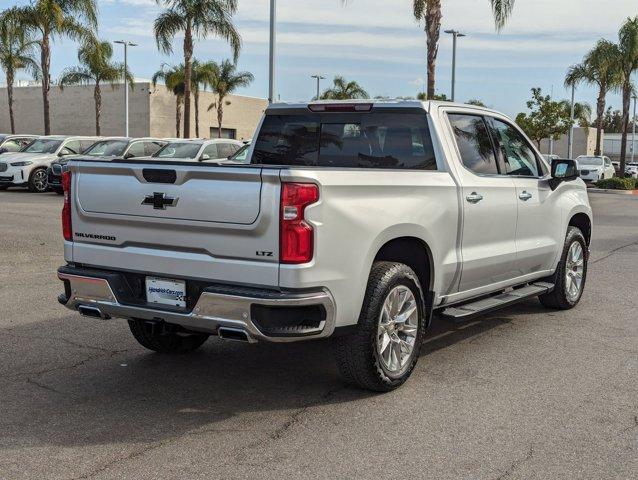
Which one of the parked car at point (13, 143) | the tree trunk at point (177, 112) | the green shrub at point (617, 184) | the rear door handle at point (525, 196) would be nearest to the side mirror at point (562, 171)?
the rear door handle at point (525, 196)

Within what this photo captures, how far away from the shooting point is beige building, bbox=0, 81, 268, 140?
58.0 meters

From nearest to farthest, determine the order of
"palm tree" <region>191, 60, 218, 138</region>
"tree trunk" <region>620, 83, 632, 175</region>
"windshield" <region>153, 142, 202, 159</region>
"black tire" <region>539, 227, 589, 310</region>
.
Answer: "black tire" <region>539, 227, 589, 310</region>
"windshield" <region>153, 142, 202, 159</region>
"tree trunk" <region>620, 83, 632, 175</region>
"palm tree" <region>191, 60, 218, 138</region>

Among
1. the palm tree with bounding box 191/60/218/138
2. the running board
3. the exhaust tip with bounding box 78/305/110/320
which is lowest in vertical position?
the running board

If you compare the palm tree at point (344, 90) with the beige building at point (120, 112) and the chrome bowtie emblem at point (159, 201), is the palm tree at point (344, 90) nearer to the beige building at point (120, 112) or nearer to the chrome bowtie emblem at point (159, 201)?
the beige building at point (120, 112)

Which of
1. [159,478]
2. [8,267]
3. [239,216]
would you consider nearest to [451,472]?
[159,478]

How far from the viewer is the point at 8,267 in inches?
414

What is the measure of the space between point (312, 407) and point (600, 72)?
43.2m

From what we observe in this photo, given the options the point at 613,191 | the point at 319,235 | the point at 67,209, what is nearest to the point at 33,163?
the point at 67,209

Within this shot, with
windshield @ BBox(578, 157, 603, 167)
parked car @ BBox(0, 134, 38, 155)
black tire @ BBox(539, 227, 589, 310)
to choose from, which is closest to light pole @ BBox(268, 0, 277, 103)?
parked car @ BBox(0, 134, 38, 155)

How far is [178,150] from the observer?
22.3m

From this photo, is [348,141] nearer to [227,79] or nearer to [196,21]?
[196,21]

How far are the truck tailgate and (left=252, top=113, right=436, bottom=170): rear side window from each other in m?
1.79

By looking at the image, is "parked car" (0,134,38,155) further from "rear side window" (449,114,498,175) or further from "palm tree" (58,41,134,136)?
"rear side window" (449,114,498,175)

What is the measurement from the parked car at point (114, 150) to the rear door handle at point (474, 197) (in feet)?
60.3
